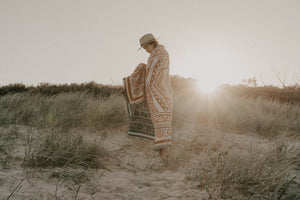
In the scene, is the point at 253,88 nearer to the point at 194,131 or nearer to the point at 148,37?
the point at 194,131

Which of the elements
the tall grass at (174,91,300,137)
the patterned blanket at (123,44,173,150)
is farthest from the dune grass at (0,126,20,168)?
the tall grass at (174,91,300,137)

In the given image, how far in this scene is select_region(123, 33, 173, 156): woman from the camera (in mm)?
3495

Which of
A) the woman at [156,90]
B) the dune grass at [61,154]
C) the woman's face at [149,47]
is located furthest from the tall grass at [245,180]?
the woman's face at [149,47]

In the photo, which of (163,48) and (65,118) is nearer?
(163,48)

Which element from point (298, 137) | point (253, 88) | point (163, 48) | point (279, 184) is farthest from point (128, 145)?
point (253, 88)

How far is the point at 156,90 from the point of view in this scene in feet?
11.8

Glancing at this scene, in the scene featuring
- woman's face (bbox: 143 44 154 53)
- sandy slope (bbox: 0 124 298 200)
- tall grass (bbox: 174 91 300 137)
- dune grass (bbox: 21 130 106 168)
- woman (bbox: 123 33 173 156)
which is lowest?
sandy slope (bbox: 0 124 298 200)

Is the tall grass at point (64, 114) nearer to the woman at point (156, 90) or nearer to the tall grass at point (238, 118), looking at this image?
the woman at point (156, 90)

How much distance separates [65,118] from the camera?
5.08m

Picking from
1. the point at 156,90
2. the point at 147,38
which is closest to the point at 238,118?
the point at 156,90

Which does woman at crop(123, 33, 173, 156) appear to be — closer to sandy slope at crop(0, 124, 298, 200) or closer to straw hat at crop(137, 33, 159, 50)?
straw hat at crop(137, 33, 159, 50)

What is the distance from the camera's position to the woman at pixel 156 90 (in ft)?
11.5

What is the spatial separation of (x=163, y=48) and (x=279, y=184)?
2771 millimetres

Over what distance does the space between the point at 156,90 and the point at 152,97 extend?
0.49ft
